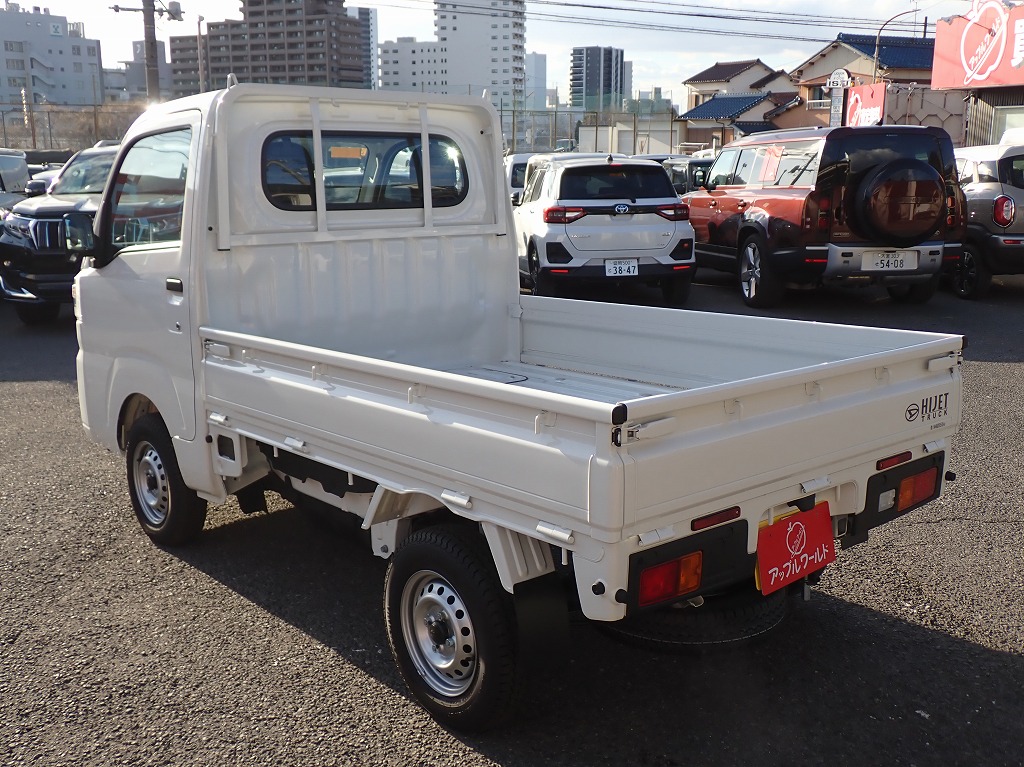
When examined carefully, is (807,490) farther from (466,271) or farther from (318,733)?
(466,271)

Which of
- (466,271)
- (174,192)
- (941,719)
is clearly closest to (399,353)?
(466,271)

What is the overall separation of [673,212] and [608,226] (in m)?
0.77

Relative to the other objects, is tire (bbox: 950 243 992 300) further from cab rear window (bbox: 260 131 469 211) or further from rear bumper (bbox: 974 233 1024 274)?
cab rear window (bbox: 260 131 469 211)

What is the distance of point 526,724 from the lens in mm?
3318

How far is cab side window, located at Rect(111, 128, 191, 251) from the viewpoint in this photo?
448 cm

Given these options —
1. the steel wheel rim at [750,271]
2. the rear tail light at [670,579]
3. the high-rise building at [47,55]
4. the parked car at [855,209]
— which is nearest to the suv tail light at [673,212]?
the parked car at [855,209]

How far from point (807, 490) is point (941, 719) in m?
0.92

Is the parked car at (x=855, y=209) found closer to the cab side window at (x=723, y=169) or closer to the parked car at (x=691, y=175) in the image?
the cab side window at (x=723, y=169)

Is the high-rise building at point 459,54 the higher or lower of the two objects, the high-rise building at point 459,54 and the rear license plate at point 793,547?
the higher

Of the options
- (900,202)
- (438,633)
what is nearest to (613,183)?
(900,202)

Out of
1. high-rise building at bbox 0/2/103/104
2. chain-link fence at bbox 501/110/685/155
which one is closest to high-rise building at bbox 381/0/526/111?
high-rise building at bbox 0/2/103/104

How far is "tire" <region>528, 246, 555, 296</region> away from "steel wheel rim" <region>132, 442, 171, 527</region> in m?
6.84

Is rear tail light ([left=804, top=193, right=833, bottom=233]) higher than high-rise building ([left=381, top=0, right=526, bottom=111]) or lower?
lower

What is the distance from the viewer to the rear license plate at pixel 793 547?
3115 mm
